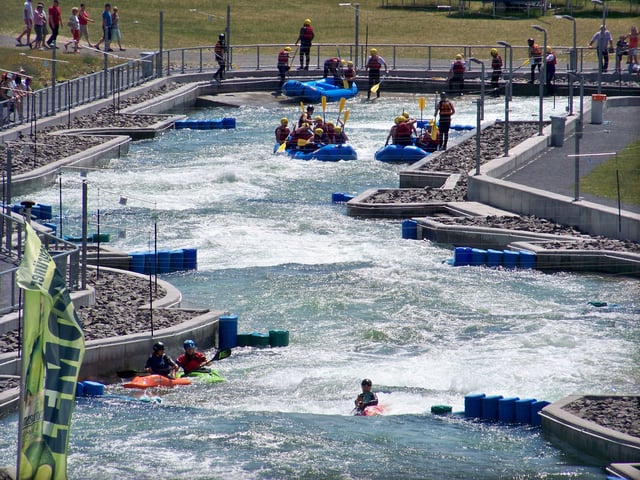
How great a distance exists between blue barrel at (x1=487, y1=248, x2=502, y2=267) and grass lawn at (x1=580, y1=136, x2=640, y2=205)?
311 cm

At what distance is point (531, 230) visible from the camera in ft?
90.8

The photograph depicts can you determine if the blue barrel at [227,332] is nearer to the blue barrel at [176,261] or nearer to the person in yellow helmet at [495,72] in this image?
the blue barrel at [176,261]

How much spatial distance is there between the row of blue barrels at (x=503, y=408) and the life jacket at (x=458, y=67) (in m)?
30.7

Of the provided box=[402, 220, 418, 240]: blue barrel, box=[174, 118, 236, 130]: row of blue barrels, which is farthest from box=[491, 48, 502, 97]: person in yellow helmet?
box=[402, 220, 418, 240]: blue barrel

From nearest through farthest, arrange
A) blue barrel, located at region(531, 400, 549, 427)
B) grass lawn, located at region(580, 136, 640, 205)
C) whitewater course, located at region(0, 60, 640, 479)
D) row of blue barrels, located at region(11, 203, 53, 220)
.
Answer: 1. whitewater course, located at region(0, 60, 640, 479)
2. blue barrel, located at region(531, 400, 549, 427)
3. grass lawn, located at region(580, 136, 640, 205)
4. row of blue barrels, located at region(11, 203, 53, 220)

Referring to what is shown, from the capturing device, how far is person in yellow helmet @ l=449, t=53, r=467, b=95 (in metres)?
47.9

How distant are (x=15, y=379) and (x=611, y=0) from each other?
151ft

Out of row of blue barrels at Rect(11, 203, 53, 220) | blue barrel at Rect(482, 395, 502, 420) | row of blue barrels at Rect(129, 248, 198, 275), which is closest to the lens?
blue barrel at Rect(482, 395, 502, 420)

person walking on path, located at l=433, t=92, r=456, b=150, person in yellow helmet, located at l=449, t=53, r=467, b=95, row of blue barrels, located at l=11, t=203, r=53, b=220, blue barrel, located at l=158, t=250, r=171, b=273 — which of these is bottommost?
blue barrel, located at l=158, t=250, r=171, b=273

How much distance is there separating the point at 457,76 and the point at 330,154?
12.5 meters

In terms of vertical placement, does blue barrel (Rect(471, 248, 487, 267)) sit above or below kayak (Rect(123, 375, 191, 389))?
above

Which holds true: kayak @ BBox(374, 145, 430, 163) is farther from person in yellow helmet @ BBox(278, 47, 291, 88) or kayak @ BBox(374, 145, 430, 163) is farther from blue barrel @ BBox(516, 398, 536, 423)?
blue barrel @ BBox(516, 398, 536, 423)

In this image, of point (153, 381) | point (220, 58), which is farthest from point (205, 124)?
point (153, 381)

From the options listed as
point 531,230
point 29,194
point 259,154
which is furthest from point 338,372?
point 259,154
